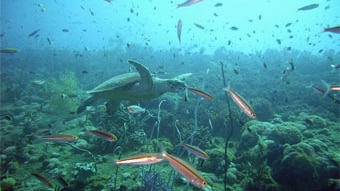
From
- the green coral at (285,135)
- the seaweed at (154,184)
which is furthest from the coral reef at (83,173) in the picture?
the green coral at (285,135)

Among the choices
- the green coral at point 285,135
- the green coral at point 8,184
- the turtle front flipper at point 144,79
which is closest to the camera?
the green coral at point 8,184

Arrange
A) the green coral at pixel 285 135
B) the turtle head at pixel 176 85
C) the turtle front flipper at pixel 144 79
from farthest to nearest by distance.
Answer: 1. the green coral at pixel 285 135
2. the turtle head at pixel 176 85
3. the turtle front flipper at pixel 144 79

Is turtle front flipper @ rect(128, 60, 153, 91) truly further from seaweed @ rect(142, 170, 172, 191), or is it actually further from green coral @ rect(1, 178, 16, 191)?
green coral @ rect(1, 178, 16, 191)

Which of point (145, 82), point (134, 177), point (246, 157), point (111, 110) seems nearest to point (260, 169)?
point (246, 157)

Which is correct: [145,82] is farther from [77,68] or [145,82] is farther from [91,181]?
[77,68]

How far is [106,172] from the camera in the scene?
5902 millimetres

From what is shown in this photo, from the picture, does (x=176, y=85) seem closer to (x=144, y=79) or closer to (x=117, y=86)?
(x=144, y=79)

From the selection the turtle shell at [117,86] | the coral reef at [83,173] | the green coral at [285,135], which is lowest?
the coral reef at [83,173]

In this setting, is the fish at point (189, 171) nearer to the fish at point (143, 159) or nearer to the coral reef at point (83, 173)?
the fish at point (143, 159)

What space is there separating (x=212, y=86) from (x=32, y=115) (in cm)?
1172

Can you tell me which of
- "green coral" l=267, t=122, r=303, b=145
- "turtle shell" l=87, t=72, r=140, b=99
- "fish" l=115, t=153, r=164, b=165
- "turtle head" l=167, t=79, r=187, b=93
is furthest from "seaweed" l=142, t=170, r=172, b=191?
"green coral" l=267, t=122, r=303, b=145

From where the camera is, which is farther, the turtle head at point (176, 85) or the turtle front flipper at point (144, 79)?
the turtle head at point (176, 85)

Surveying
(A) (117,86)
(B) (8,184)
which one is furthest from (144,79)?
(B) (8,184)

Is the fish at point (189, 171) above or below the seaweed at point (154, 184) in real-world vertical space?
above
